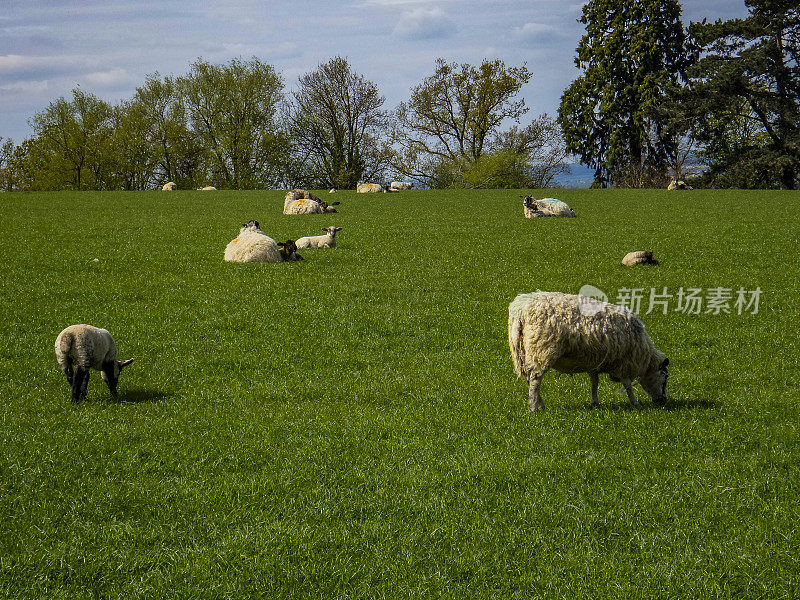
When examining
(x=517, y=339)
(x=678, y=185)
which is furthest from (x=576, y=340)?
(x=678, y=185)

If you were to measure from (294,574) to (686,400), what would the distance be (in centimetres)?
583

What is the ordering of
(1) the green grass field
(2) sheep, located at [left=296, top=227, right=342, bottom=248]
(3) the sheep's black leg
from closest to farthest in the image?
(1) the green grass field, (3) the sheep's black leg, (2) sheep, located at [left=296, top=227, right=342, bottom=248]

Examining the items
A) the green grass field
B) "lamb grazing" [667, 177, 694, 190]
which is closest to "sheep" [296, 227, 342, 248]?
the green grass field

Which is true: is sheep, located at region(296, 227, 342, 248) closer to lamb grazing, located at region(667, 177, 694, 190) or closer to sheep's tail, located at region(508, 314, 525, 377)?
sheep's tail, located at region(508, 314, 525, 377)

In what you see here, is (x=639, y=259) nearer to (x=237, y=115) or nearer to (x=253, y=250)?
(x=253, y=250)

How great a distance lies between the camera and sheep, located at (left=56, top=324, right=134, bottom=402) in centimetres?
784

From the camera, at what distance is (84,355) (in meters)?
7.89

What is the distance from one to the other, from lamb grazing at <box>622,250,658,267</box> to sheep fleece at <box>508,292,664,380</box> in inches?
416

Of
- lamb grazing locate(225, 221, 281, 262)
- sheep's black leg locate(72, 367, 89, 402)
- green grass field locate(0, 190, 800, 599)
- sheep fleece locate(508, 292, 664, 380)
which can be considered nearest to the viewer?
green grass field locate(0, 190, 800, 599)

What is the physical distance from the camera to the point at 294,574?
16.2ft

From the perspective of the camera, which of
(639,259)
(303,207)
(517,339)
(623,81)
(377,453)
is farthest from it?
(623,81)

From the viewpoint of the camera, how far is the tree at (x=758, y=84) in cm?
5338

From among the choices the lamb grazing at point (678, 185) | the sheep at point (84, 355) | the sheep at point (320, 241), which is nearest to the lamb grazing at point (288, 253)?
the sheep at point (320, 241)

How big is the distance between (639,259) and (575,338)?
Answer: 11631 millimetres
